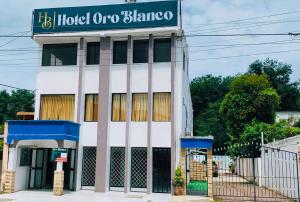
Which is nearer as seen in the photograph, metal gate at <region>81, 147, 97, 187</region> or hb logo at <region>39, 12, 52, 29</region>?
metal gate at <region>81, 147, 97, 187</region>

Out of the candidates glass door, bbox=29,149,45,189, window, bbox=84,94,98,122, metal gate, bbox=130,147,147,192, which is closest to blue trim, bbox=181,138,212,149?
metal gate, bbox=130,147,147,192

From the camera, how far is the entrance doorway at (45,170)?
70.7 feet

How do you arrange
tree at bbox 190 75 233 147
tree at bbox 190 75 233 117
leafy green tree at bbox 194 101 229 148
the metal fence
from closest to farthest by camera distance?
the metal fence → leafy green tree at bbox 194 101 229 148 → tree at bbox 190 75 233 147 → tree at bbox 190 75 233 117

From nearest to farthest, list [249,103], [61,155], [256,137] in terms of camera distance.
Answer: [61,155]
[256,137]
[249,103]

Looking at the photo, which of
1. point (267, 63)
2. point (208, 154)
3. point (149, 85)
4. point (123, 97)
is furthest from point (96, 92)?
point (267, 63)

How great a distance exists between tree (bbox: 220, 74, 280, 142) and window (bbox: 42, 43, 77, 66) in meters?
21.2

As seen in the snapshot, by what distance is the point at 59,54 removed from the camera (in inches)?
909

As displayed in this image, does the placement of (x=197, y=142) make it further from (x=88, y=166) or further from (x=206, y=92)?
(x=206, y=92)

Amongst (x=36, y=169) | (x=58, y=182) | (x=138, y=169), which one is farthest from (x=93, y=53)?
(x=58, y=182)

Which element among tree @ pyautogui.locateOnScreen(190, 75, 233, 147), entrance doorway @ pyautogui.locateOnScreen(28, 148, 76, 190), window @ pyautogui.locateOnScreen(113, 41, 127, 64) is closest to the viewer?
entrance doorway @ pyautogui.locateOnScreen(28, 148, 76, 190)

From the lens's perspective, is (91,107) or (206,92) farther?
(206,92)

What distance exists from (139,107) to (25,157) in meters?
7.26

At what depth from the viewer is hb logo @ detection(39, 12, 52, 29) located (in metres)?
22.7

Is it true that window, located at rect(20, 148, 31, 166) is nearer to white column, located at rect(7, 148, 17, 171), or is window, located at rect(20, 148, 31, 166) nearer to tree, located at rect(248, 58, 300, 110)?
white column, located at rect(7, 148, 17, 171)
